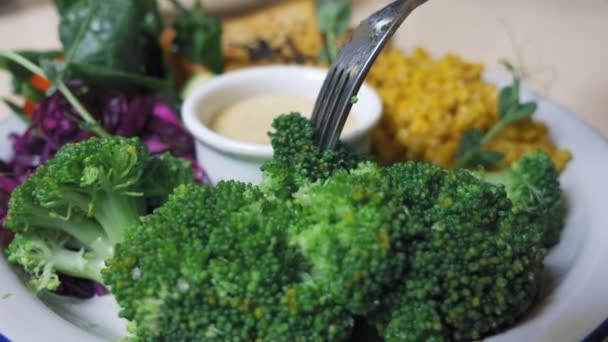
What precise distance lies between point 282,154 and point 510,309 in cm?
68

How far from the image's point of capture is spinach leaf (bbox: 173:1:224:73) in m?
2.71

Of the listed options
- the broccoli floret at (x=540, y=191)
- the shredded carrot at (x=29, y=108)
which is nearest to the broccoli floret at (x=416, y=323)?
the broccoli floret at (x=540, y=191)

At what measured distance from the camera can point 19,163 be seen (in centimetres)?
218

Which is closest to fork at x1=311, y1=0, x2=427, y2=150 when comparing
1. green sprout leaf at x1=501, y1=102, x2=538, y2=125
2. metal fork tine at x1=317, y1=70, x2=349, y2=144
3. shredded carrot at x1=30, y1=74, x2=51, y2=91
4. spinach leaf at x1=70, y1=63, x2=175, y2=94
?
metal fork tine at x1=317, y1=70, x2=349, y2=144

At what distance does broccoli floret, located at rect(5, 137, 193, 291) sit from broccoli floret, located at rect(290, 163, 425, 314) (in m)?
0.53

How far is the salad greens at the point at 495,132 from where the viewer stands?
2148 mm

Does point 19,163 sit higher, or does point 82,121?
point 82,121

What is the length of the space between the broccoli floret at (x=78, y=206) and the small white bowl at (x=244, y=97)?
0.91 ft

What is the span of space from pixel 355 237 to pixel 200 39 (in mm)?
1612

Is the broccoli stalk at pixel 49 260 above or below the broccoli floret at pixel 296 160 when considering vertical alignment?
below

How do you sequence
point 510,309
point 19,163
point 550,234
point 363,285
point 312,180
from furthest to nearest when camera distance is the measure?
1. point 19,163
2. point 550,234
3. point 312,180
4. point 510,309
5. point 363,285

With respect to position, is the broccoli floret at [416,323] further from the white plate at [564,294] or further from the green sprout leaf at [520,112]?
the green sprout leaf at [520,112]

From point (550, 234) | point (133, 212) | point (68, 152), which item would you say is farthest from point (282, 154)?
point (550, 234)

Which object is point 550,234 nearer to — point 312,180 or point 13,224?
point 312,180
